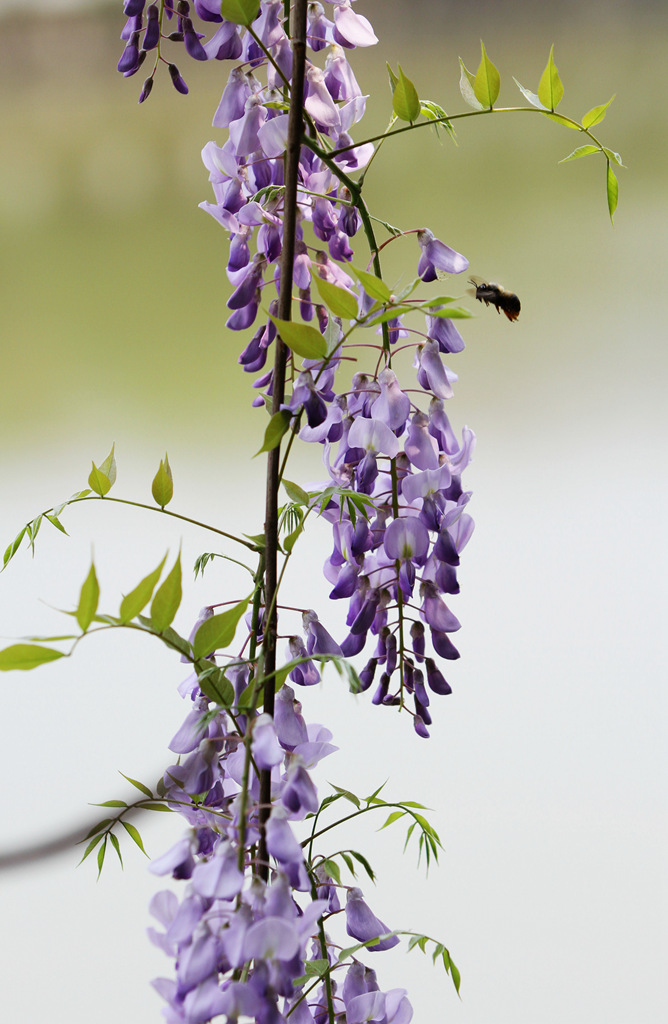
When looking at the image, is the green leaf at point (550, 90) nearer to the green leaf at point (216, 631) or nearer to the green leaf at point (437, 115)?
the green leaf at point (437, 115)

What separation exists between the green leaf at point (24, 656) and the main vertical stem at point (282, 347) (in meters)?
0.09

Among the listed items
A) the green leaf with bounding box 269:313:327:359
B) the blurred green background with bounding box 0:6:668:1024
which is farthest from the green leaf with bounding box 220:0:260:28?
the blurred green background with bounding box 0:6:668:1024

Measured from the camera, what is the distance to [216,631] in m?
0.36

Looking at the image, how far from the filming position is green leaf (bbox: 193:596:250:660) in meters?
0.35

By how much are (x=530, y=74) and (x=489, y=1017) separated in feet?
5.31

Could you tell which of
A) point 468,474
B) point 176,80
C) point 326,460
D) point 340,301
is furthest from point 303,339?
point 468,474

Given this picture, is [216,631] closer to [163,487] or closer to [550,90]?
[163,487]

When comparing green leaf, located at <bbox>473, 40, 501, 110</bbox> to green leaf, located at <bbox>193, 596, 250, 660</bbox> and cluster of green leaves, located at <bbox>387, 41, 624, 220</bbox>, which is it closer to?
cluster of green leaves, located at <bbox>387, 41, 624, 220</bbox>

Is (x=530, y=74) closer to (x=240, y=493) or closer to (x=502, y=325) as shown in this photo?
(x=502, y=325)

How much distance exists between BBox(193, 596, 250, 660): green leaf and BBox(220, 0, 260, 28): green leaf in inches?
9.5

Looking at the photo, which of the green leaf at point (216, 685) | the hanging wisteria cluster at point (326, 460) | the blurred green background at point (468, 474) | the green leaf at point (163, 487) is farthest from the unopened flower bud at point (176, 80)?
the blurred green background at point (468, 474)

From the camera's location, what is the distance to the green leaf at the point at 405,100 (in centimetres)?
37

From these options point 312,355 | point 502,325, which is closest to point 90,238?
point 502,325

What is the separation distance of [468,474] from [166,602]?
1.22 m
